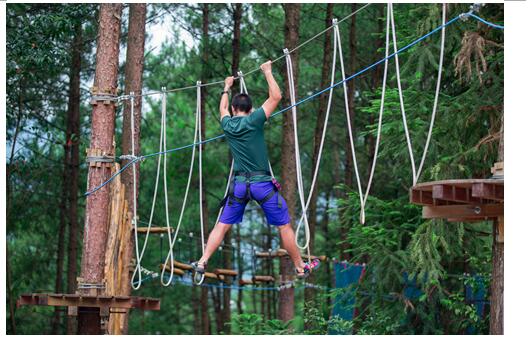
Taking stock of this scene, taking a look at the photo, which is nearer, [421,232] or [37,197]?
[421,232]

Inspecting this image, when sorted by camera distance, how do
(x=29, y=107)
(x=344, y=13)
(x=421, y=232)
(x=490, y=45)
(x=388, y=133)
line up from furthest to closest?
(x=344, y=13) → (x=29, y=107) → (x=388, y=133) → (x=421, y=232) → (x=490, y=45)

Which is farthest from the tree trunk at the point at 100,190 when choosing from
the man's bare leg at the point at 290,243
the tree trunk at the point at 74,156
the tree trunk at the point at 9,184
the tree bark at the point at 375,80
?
the tree bark at the point at 375,80

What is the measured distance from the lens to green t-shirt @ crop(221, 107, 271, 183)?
6316 millimetres

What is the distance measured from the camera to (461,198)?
6453 mm

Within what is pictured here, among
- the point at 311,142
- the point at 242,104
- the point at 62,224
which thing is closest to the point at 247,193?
the point at 242,104

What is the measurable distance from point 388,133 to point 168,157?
758 centimetres

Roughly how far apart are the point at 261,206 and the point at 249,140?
423 millimetres

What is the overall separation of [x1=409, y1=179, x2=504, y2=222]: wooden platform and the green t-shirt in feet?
3.33

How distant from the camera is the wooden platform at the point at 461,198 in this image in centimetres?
623

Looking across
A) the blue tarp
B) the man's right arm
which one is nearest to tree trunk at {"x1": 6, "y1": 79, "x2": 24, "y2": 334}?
the blue tarp

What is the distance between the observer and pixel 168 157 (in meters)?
18.3

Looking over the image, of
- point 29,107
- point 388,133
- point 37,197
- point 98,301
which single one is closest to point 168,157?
point 37,197

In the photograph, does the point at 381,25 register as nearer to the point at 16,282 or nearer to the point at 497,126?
the point at 497,126

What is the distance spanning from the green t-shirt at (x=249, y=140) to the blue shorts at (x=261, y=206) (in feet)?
0.15
